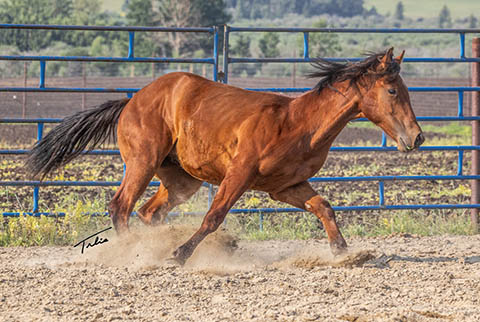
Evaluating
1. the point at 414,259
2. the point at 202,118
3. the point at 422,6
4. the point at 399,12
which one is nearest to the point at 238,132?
the point at 202,118

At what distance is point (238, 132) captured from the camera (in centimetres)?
530

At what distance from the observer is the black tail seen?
6.01 m

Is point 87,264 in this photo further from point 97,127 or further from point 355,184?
point 355,184

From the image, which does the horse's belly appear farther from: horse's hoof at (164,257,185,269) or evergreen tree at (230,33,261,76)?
evergreen tree at (230,33,261,76)

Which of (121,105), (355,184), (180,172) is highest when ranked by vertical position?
(121,105)

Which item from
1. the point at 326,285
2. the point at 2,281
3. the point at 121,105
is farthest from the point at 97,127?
the point at 326,285

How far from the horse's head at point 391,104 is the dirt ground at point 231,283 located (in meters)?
0.91

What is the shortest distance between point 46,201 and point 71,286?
396 cm

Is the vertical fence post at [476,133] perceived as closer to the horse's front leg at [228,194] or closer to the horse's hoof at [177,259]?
the horse's front leg at [228,194]

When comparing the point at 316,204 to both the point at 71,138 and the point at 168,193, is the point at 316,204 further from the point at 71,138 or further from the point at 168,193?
the point at 71,138

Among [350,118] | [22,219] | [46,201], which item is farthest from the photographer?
[46,201]

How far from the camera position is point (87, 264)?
5.28 metres

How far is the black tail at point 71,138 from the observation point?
6.01 meters

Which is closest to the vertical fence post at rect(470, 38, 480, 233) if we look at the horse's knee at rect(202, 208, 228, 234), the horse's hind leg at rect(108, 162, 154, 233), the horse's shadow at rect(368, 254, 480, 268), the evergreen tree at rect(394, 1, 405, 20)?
the horse's shadow at rect(368, 254, 480, 268)
